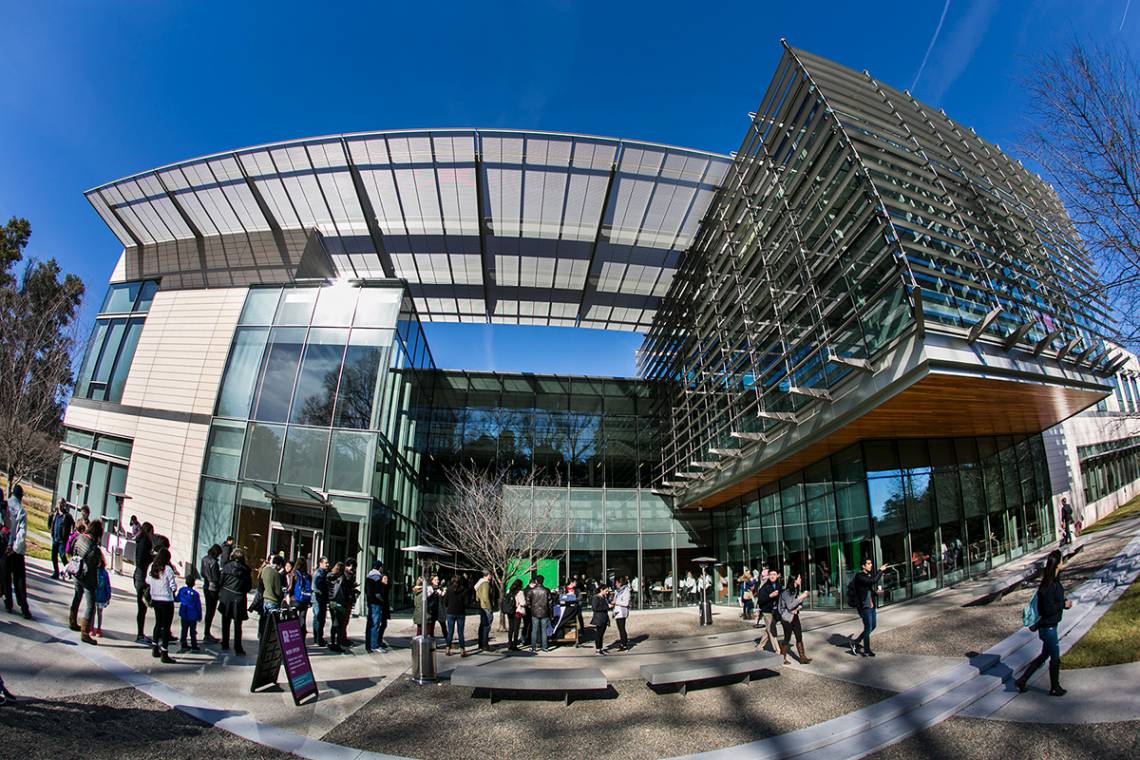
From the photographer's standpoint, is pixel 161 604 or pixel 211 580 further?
pixel 211 580

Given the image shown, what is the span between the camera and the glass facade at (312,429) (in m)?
18.0

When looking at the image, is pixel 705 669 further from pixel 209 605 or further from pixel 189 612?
pixel 209 605

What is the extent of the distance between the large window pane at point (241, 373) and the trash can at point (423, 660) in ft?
45.8

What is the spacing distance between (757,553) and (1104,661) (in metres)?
15.7

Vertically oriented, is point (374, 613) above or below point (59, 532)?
below

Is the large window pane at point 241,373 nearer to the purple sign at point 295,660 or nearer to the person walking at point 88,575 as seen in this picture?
the person walking at point 88,575

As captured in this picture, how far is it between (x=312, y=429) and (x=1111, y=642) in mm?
19539

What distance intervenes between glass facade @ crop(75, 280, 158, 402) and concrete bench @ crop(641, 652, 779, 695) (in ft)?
79.2

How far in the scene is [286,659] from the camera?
6.93 metres

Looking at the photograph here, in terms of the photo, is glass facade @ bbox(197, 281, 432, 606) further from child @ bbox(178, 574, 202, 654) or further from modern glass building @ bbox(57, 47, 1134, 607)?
child @ bbox(178, 574, 202, 654)

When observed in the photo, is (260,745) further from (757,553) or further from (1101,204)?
(757,553)

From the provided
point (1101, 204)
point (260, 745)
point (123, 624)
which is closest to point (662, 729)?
point (260, 745)

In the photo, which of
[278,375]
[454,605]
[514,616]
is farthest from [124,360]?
[514,616]

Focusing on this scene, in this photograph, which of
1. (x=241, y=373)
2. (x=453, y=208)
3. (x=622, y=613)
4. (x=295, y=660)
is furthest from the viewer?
(x=453, y=208)
